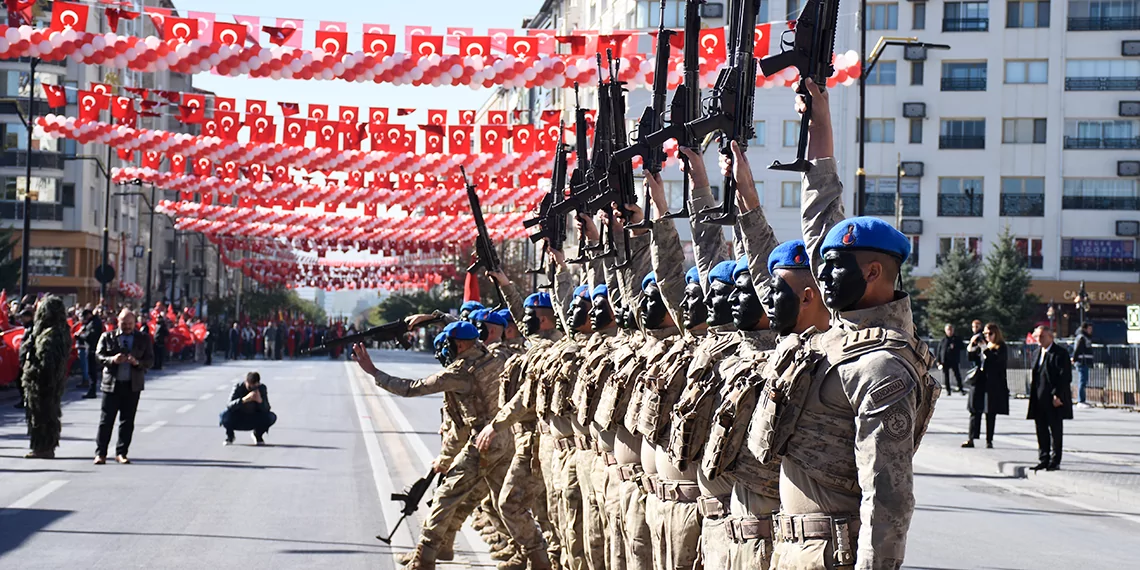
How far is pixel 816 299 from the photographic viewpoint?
222 inches

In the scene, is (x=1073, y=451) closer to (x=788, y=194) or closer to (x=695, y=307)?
(x=695, y=307)

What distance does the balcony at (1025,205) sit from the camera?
2630 inches

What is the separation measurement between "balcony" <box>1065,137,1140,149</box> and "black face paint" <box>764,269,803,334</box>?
65199mm

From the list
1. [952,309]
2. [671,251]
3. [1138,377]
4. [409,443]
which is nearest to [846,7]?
[952,309]

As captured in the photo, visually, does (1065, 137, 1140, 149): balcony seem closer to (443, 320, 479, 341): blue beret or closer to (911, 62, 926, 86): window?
(911, 62, 926, 86): window

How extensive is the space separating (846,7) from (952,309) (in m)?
14.4

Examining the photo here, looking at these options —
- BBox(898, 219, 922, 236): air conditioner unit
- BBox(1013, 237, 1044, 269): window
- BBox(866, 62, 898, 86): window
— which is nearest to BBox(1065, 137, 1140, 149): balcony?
BBox(1013, 237, 1044, 269): window

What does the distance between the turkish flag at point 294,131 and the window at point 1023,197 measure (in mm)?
44694

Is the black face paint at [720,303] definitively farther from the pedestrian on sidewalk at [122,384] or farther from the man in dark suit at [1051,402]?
the pedestrian on sidewalk at [122,384]

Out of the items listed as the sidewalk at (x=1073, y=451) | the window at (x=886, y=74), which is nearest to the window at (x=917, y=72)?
the window at (x=886, y=74)

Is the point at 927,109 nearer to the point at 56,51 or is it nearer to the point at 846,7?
the point at 846,7

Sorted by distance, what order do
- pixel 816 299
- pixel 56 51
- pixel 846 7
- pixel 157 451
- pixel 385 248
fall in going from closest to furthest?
pixel 816 299
pixel 157 451
pixel 56 51
pixel 385 248
pixel 846 7

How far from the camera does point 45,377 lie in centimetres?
1808

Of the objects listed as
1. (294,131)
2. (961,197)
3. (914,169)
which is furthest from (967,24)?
(294,131)
